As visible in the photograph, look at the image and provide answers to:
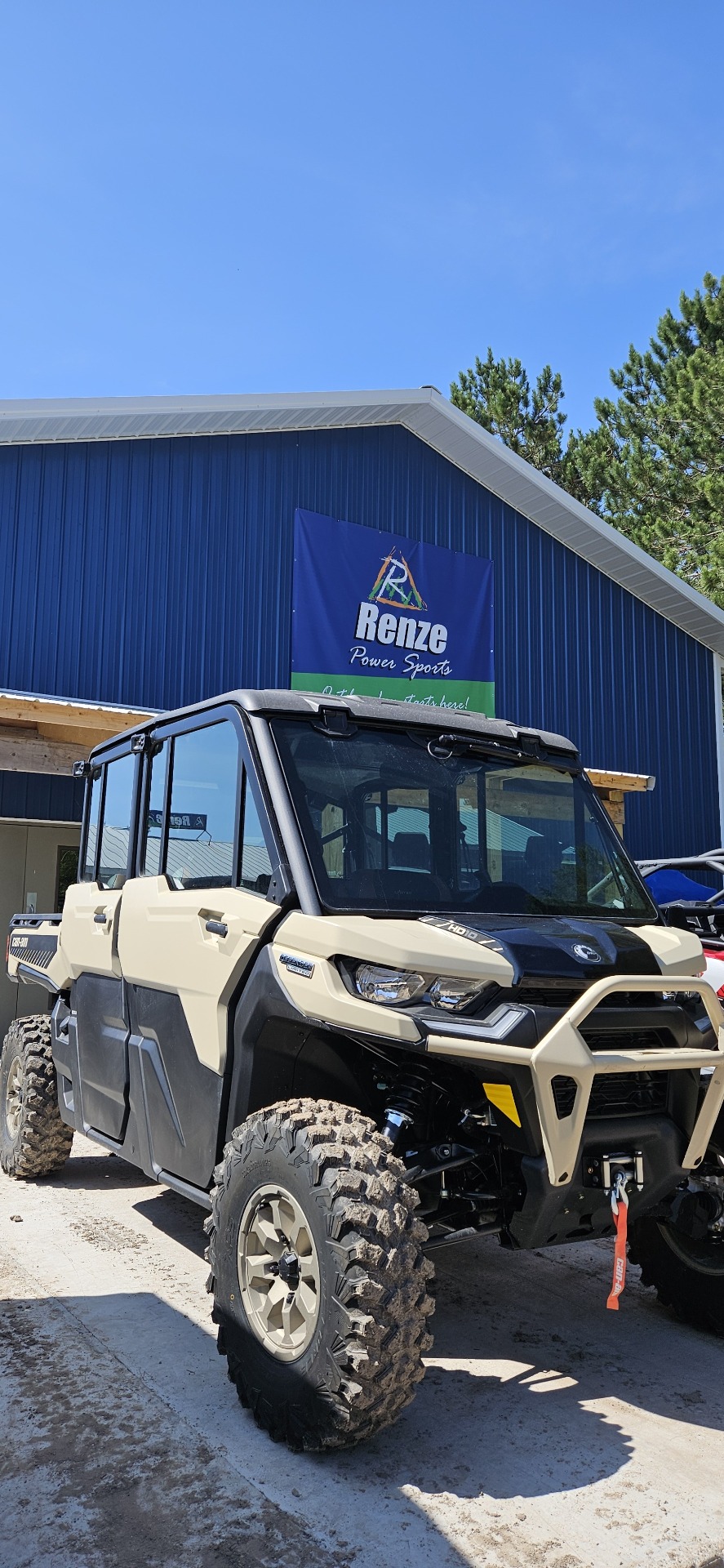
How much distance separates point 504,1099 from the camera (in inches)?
136

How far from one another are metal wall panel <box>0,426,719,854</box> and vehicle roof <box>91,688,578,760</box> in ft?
23.3

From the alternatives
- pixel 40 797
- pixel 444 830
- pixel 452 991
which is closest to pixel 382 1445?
pixel 452 991

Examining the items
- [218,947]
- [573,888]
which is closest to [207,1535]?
[218,947]

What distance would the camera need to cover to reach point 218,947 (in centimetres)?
411

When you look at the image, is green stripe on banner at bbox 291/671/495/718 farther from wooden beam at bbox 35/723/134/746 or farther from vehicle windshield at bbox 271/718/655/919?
vehicle windshield at bbox 271/718/655/919

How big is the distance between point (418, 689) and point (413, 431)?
3565mm

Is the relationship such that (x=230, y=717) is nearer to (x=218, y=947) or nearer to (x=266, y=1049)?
(x=218, y=947)

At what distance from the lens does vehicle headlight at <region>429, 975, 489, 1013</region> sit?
3.46 metres

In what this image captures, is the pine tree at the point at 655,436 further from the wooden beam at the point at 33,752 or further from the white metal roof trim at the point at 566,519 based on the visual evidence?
the wooden beam at the point at 33,752

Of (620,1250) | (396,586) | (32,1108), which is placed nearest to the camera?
(620,1250)

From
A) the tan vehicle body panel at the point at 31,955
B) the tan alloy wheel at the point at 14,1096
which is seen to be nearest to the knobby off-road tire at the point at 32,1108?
the tan alloy wheel at the point at 14,1096

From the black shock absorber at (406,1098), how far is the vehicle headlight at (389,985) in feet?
1.29

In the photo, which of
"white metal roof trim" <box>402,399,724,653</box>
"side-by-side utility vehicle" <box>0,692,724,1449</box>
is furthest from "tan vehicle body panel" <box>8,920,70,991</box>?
"white metal roof trim" <box>402,399,724,653</box>

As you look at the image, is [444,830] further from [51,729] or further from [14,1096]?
[51,729]
